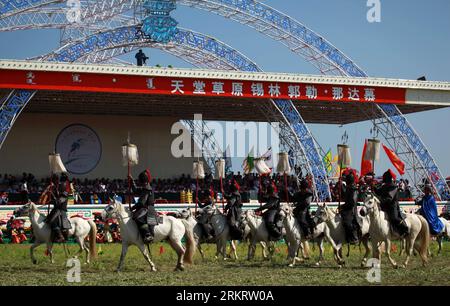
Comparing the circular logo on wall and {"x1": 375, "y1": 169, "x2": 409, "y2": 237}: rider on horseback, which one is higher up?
the circular logo on wall

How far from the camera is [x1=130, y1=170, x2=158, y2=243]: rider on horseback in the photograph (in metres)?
14.6

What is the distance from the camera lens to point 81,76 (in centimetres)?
2977

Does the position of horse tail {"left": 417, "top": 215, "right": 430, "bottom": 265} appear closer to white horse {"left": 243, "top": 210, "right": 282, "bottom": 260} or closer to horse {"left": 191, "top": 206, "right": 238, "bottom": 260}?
white horse {"left": 243, "top": 210, "right": 282, "bottom": 260}

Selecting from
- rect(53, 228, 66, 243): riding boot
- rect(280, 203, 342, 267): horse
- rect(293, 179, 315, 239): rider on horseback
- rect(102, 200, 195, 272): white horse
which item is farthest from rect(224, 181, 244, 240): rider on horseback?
rect(53, 228, 66, 243): riding boot

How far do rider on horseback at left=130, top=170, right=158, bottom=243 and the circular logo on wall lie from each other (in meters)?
24.2

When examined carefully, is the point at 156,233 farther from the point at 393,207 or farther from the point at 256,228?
the point at 393,207

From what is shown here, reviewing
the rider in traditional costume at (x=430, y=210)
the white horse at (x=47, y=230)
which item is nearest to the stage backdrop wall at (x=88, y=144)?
the white horse at (x=47, y=230)

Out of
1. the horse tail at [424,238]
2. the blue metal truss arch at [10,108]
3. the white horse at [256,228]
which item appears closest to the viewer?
the horse tail at [424,238]

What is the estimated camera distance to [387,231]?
49.6 feet

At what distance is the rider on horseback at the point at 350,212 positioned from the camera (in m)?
16.1

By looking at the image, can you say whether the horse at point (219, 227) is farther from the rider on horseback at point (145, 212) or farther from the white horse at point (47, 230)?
the white horse at point (47, 230)

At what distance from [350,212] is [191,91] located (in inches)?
642

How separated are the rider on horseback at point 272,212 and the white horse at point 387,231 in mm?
2646
